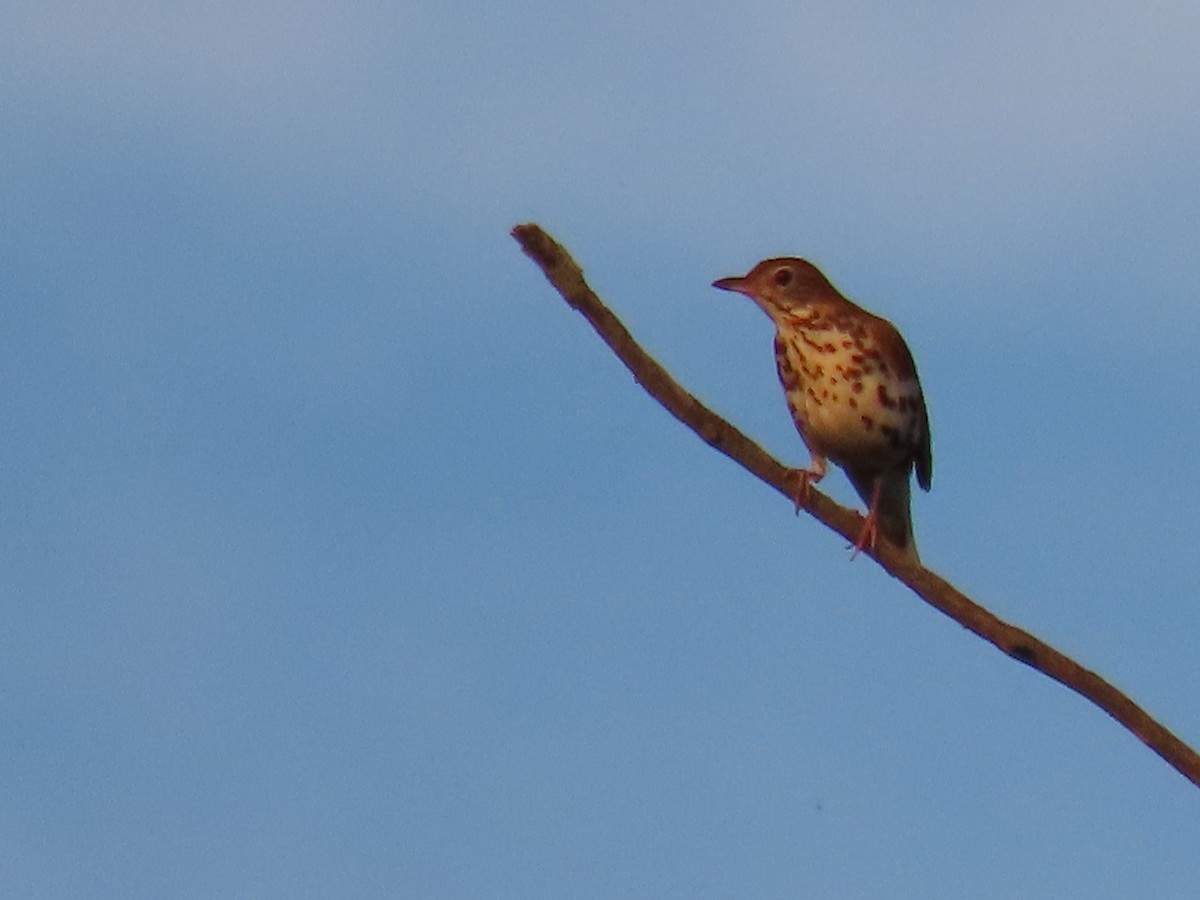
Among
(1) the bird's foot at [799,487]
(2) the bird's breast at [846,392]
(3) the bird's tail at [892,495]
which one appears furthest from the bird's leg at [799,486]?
(3) the bird's tail at [892,495]

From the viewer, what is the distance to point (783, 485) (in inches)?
247

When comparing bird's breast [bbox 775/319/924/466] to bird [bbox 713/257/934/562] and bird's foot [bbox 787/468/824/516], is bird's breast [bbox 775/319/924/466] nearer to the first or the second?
bird [bbox 713/257/934/562]

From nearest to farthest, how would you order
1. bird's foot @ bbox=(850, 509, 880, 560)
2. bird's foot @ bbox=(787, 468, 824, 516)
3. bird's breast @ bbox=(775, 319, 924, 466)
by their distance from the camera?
bird's foot @ bbox=(787, 468, 824, 516), bird's foot @ bbox=(850, 509, 880, 560), bird's breast @ bbox=(775, 319, 924, 466)

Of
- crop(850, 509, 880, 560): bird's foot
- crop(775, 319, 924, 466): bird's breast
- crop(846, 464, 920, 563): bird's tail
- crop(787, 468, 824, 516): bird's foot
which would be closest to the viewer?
crop(787, 468, 824, 516): bird's foot

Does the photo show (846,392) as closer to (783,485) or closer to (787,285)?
(787,285)

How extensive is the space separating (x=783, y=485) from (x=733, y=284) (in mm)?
4130

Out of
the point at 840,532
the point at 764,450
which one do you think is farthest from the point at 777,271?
the point at 764,450

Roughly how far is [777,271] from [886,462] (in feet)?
3.69

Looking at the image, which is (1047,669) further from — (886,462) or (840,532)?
(886,462)

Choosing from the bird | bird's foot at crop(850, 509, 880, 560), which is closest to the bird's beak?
the bird

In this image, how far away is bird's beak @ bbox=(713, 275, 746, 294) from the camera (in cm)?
1026

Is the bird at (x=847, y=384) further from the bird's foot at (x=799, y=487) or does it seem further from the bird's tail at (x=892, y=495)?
the bird's foot at (x=799, y=487)

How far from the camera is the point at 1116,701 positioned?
5371 millimetres

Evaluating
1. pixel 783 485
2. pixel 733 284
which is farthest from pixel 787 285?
pixel 783 485
